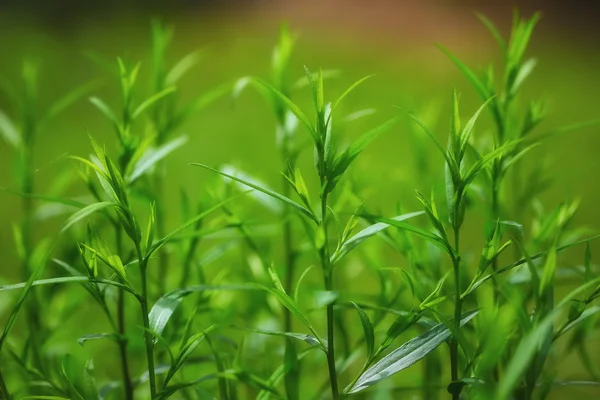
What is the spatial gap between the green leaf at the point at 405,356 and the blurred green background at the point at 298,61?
0.93 m

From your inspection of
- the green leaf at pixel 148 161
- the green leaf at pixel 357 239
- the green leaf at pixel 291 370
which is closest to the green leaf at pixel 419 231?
the green leaf at pixel 357 239

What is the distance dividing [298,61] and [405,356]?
1.73 m

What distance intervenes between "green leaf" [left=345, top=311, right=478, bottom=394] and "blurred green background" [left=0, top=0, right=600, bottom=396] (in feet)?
3.05

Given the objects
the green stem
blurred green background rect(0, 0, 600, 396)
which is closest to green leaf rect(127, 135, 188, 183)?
the green stem

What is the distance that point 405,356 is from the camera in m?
0.50

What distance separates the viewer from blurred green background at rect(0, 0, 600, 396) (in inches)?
65.2

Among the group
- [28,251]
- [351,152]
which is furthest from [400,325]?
[28,251]

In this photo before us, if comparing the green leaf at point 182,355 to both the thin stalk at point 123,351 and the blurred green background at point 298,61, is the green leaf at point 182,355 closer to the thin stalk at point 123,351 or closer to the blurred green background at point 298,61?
the thin stalk at point 123,351

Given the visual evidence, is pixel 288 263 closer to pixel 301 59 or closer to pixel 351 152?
pixel 351 152

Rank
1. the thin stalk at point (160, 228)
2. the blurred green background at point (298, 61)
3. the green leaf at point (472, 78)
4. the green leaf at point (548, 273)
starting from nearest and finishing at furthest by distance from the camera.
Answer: the green leaf at point (548, 273), the green leaf at point (472, 78), the thin stalk at point (160, 228), the blurred green background at point (298, 61)

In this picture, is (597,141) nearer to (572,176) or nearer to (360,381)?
(572,176)

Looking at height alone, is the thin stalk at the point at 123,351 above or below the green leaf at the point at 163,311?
below

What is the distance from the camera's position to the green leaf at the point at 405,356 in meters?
0.49

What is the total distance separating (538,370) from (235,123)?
1.46m
